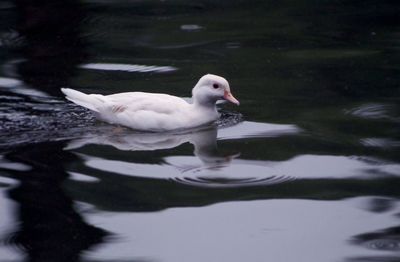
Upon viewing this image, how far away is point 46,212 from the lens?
23.8ft

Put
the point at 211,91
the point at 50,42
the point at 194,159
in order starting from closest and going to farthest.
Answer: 1. the point at 194,159
2. the point at 211,91
3. the point at 50,42

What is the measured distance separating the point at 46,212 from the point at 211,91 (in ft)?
8.84

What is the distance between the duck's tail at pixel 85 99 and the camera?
9.46m

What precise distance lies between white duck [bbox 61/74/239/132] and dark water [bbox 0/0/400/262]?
4.8 inches

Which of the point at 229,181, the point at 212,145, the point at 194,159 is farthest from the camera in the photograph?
the point at 212,145

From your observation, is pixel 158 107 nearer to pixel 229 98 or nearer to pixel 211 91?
pixel 211 91

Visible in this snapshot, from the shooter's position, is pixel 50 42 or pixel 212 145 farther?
pixel 50 42

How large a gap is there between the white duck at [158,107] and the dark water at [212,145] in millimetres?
122

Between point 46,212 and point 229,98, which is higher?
point 229,98

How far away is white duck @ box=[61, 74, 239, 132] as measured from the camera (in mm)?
9227

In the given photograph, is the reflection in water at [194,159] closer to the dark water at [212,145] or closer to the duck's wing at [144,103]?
the dark water at [212,145]

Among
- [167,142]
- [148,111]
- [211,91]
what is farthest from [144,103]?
[211,91]

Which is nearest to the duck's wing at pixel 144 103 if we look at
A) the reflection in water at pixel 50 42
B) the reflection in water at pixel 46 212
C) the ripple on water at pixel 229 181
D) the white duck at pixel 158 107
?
the white duck at pixel 158 107

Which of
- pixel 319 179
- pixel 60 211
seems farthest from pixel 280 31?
pixel 60 211
